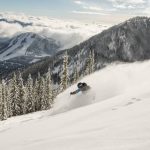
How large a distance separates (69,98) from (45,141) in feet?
62.2

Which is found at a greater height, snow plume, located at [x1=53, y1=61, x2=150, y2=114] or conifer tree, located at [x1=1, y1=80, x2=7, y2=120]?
snow plume, located at [x1=53, y1=61, x2=150, y2=114]

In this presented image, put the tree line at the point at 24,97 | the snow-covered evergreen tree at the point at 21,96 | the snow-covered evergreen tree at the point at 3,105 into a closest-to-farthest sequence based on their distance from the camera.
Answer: the snow-covered evergreen tree at the point at 3,105
the tree line at the point at 24,97
the snow-covered evergreen tree at the point at 21,96

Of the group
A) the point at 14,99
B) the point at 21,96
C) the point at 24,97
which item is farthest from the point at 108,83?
the point at 21,96

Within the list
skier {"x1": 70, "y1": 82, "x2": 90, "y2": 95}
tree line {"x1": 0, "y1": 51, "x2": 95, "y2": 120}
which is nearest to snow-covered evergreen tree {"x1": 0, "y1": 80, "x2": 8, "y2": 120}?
tree line {"x1": 0, "y1": 51, "x2": 95, "y2": 120}

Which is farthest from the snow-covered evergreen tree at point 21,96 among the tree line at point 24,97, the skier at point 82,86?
the skier at point 82,86

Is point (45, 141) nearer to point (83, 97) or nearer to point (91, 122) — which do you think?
point (91, 122)

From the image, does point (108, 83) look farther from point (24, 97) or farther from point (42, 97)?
point (42, 97)

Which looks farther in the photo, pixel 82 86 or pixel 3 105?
pixel 3 105

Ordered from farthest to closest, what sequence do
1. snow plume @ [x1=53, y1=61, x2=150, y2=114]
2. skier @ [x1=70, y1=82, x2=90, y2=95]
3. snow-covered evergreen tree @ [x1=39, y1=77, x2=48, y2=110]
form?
1. snow-covered evergreen tree @ [x1=39, y1=77, x2=48, y2=110]
2. skier @ [x1=70, y1=82, x2=90, y2=95]
3. snow plume @ [x1=53, y1=61, x2=150, y2=114]

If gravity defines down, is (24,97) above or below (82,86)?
below

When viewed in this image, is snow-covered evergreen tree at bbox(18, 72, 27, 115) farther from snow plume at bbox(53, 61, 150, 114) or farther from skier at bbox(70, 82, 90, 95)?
skier at bbox(70, 82, 90, 95)

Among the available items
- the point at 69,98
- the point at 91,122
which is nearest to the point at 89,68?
the point at 69,98

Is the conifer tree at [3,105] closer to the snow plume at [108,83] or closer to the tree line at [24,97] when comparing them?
Answer: the tree line at [24,97]

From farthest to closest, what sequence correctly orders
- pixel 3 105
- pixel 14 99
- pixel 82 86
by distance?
pixel 14 99
pixel 3 105
pixel 82 86
